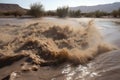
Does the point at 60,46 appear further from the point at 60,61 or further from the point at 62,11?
the point at 62,11

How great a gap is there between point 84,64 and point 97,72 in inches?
Answer: 49.5

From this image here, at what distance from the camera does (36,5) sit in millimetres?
49281

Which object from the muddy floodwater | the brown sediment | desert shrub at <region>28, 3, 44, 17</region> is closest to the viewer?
the muddy floodwater

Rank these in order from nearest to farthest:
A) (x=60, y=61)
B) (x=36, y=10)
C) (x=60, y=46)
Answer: (x=60, y=61), (x=60, y=46), (x=36, y=10)

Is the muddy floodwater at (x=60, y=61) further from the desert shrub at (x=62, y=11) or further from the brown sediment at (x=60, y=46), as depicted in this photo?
Result: the desert shrub at (x=62, y=11)

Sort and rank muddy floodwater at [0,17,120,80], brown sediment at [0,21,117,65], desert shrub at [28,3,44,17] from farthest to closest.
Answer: desert shrub at [28,3,44,17] < brown sediment at [0,21,117,65] < muddy floodwater at [0,17,120,80]

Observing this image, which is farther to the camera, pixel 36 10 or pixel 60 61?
Answer: pixel 36 10

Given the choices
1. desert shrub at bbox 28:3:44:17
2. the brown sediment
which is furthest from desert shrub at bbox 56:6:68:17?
the brown sediment

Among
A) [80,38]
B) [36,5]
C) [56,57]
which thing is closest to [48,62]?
[56,57]

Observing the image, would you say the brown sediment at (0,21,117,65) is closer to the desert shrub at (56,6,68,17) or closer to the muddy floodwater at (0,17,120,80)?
the muddy floodwater at (0,17,120,80)

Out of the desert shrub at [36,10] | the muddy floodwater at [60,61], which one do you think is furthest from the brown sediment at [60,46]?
the desert shrub at [36,10]

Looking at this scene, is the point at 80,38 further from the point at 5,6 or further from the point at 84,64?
the point at 5,6

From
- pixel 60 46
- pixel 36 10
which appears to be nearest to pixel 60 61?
pixel 60 46

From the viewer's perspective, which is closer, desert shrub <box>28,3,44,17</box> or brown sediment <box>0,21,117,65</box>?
brown sediment <box>0,21,117,65</box>
